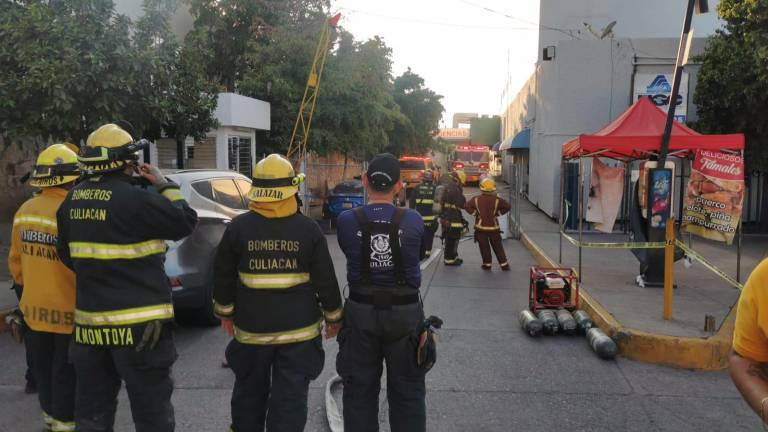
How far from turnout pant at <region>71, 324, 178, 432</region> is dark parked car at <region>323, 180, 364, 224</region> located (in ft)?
45.9

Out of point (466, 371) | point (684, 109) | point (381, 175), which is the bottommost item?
point (466, 371)

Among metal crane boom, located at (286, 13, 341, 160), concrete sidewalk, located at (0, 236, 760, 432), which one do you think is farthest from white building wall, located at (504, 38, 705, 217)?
concrete sidewalk, located at (0, 236, 760, 432)

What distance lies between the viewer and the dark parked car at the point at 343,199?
17844mm

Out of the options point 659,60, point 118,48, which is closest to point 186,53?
point 118,48

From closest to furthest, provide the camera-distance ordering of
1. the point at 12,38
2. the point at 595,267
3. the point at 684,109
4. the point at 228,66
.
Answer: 1. the point at 12,38
2. the point at 595,267
3. the point at 684,109
4. the point at 228,66

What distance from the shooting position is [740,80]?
42.9 feet

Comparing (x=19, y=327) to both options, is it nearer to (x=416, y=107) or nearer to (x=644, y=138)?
(x=644, y=138)

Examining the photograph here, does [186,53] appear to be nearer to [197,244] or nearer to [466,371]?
[197,244]

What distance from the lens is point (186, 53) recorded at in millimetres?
11398

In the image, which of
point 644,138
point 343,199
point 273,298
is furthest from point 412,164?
point 273,298

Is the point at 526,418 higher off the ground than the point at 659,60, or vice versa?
the point at 659,60

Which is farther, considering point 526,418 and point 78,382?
point 526,418

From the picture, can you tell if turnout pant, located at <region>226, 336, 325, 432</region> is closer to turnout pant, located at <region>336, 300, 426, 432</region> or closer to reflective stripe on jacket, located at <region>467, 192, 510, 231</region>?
turnout pant, located at <region>336, 300, 426, 432</region>

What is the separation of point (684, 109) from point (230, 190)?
496 inches
